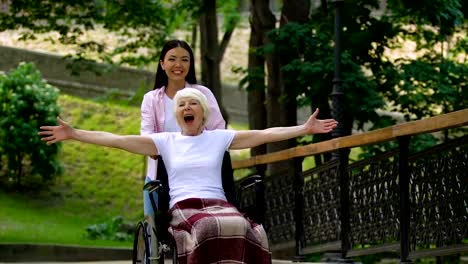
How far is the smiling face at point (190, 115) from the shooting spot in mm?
8102

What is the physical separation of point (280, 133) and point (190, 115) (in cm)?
57

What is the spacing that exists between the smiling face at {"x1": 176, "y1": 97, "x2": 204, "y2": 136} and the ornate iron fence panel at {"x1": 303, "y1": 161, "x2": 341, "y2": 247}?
5837 millimetres

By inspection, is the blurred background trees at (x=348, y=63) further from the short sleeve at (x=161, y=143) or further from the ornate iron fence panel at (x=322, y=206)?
the short sleeve at (x=161, y=143)

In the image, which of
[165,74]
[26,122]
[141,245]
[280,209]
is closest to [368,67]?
[280,209]

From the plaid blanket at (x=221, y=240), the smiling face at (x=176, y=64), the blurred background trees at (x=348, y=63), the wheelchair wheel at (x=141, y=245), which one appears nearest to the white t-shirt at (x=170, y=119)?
the smiling face at (x=176, y=64)

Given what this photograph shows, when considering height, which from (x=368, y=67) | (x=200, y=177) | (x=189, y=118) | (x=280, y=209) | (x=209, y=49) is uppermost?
(x=209, y=49)

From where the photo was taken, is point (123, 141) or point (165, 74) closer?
point (123, 141)

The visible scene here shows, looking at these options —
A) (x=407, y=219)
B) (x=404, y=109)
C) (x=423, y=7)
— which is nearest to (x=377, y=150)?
(x=404, y=109)

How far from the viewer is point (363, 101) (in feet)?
65.1

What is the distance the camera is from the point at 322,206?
14.6 m

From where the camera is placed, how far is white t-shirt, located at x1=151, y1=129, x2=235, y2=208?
8.05 metres

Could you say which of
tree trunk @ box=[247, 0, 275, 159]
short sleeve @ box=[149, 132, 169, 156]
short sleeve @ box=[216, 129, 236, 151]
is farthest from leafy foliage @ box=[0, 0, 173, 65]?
short sleeve @ box=[216, 129, 236, 151]

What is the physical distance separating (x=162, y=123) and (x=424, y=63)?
43.4 ft

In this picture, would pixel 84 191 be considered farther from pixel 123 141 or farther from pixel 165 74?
pixel 123 141
